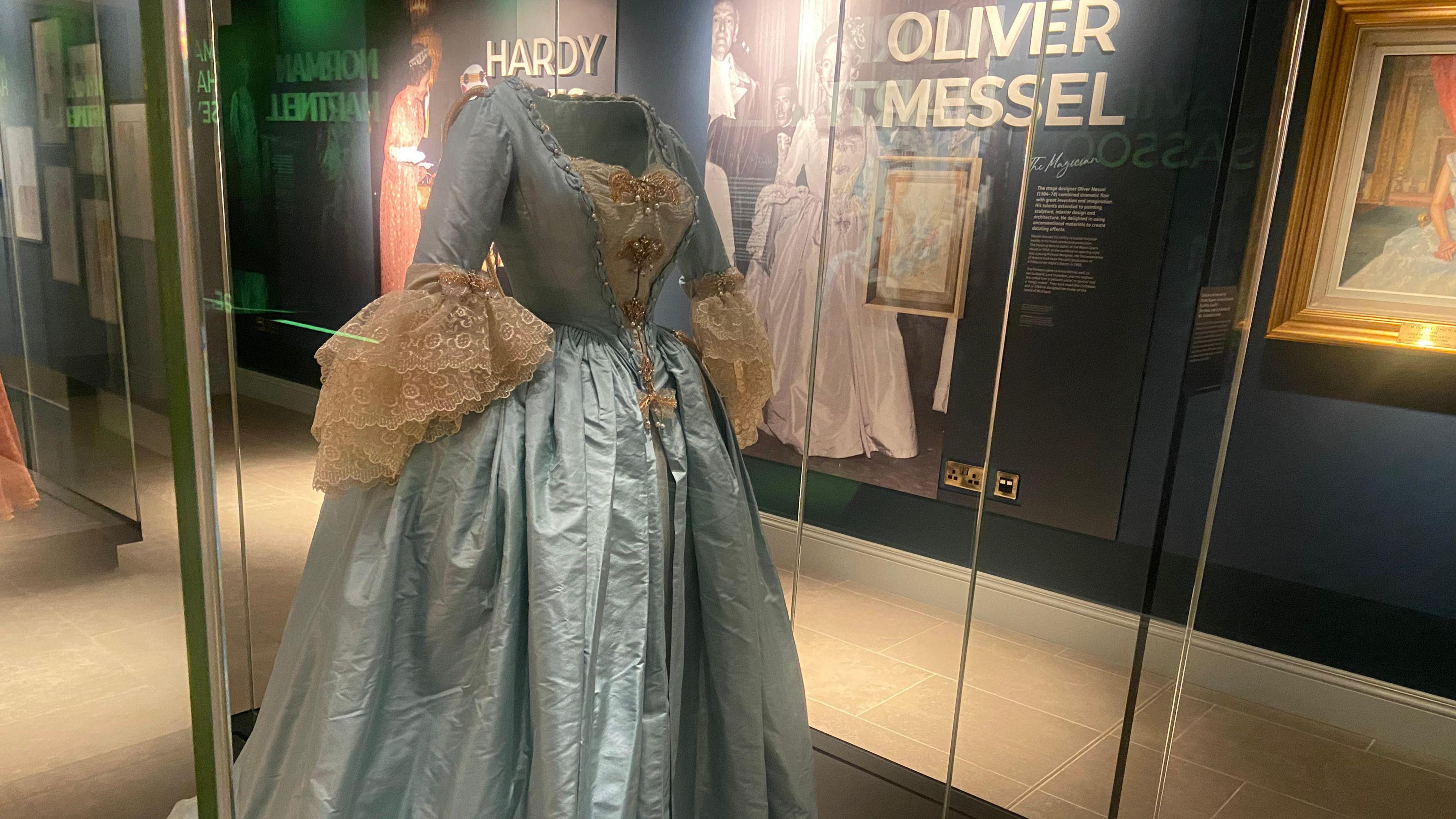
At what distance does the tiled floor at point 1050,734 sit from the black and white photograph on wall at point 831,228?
322 millimetres

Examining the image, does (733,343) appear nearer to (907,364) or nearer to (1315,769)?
(907,364)

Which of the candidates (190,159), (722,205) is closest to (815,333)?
(722,205)

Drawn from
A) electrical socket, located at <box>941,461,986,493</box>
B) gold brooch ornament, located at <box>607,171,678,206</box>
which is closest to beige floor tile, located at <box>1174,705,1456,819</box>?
electrical socket, located at <box>941,461,986,493</box>

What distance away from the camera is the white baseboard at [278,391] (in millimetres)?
1361

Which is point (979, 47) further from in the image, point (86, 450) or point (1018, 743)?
point (86, 450)

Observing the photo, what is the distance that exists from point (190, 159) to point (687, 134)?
143 centimetres

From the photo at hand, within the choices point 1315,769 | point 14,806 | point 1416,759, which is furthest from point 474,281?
point 1416,759

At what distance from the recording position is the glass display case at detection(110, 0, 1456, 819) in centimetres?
131

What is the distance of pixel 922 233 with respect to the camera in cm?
179

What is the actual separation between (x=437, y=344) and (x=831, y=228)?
88 centimetres

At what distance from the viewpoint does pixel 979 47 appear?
66.4 inches

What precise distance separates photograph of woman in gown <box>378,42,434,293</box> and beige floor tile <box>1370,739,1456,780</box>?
2593 mm

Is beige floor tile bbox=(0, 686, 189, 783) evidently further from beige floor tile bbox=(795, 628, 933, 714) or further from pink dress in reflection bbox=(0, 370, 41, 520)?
beige floor tile bbox=(795, 628, 933, 714)

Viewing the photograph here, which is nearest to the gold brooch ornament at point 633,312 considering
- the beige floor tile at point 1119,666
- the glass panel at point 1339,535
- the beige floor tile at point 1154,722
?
the beige floor tile at point 1119,666
